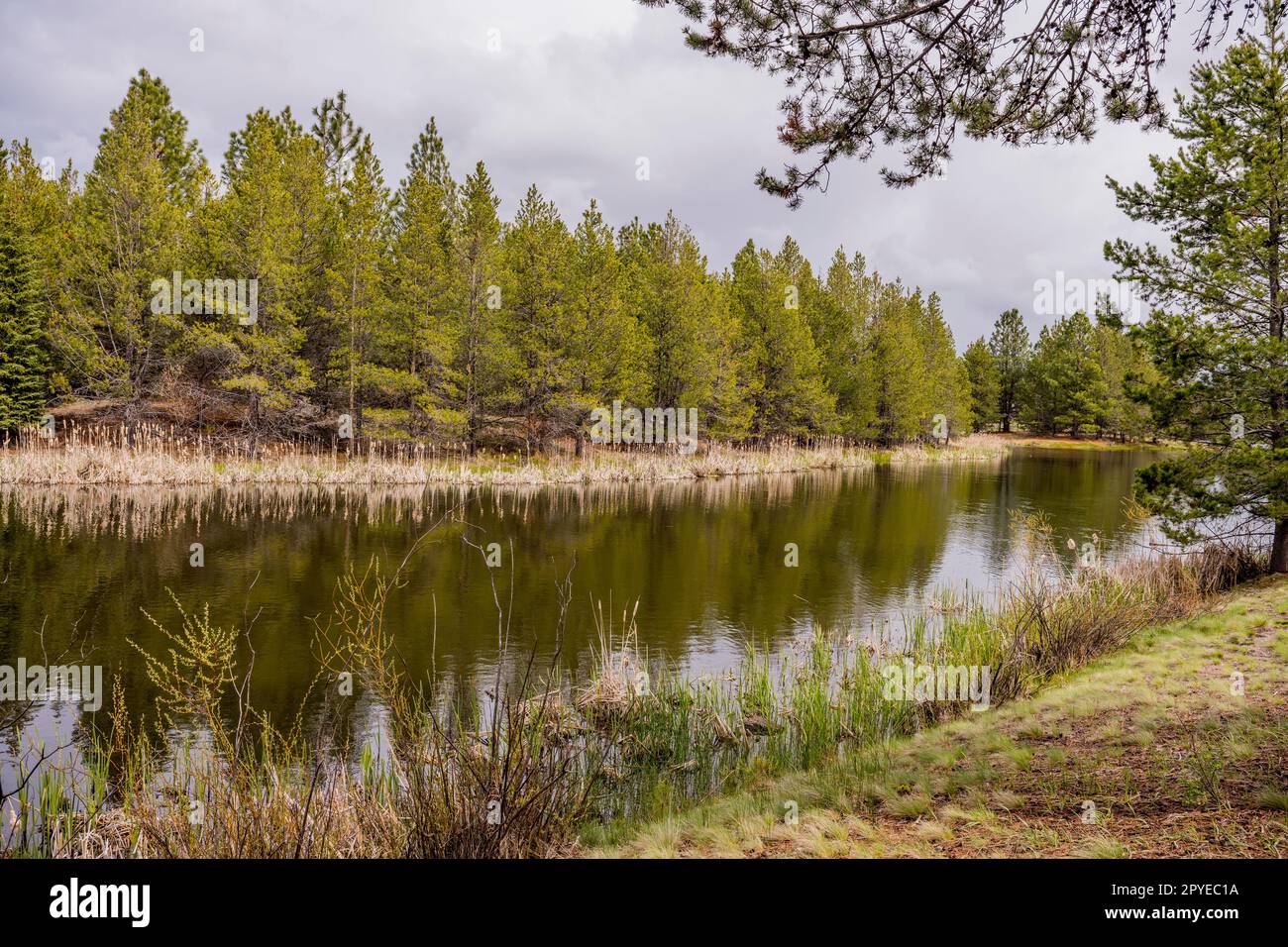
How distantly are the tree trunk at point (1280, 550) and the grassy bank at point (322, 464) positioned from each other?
24.5 metres

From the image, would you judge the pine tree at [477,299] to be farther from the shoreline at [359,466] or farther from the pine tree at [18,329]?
the pine tree at [18,329]

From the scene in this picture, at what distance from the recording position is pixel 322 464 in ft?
98.5

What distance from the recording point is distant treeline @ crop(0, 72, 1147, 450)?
97.5 ft

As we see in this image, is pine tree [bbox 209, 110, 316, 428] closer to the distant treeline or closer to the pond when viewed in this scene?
the distant treeline

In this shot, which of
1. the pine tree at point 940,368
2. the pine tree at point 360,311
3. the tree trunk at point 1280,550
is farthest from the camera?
the pine tree at point 940,368

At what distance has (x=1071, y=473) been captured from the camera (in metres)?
45.6

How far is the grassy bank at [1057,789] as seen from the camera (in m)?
4.24

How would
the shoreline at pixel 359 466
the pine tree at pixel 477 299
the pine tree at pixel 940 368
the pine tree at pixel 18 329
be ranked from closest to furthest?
the shoreline at pixel 359 466
the pine tree at pixel 18 329
the pine tree at pixel 477 299
the pine tree at pixel 940 368

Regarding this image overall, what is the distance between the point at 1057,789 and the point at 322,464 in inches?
1191

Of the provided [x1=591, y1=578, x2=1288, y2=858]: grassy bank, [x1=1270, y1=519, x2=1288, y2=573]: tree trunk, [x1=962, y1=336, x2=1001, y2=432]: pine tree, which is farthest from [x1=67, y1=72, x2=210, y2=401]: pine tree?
[x1=962, y1=336, x2=1001, y2=432]: pine tree

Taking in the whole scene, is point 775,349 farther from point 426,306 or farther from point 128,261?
point 128,261

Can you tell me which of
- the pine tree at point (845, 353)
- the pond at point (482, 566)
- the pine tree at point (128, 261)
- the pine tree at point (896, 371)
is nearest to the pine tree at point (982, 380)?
the pine tree at point (896, 371)
